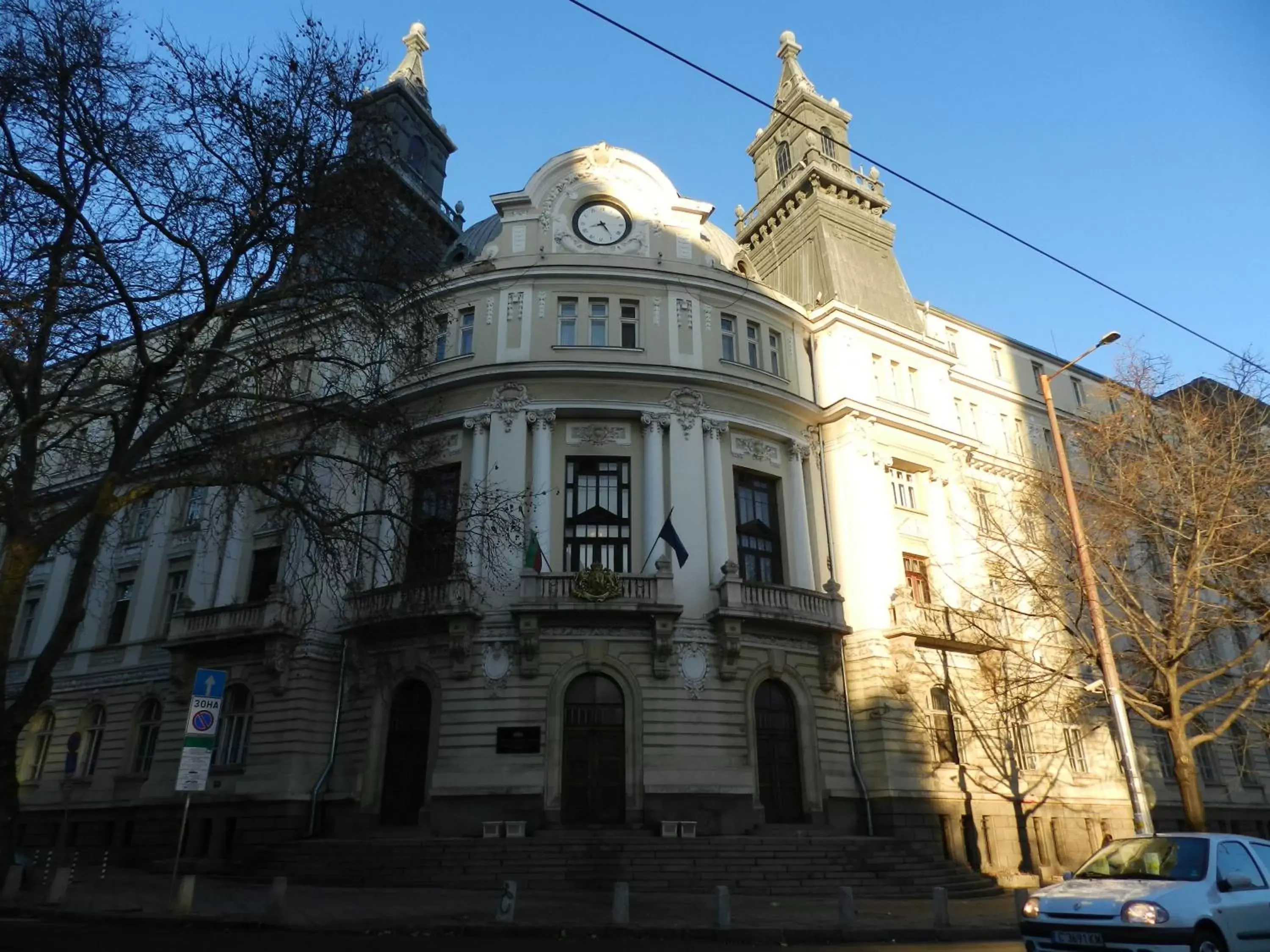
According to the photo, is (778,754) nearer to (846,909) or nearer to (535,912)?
(846,909)

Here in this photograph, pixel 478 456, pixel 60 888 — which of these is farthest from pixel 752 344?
pixel 60 888

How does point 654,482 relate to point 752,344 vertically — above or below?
below

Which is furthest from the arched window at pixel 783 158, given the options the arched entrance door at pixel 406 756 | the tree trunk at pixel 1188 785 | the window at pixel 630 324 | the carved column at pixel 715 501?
the tree trunk at pixel 1188 785

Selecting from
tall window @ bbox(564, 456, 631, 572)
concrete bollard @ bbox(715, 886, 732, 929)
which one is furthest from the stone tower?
concrete bollard @ bbox(715, 886, 732, 929)

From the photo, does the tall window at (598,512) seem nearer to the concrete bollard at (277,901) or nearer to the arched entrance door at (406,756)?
the arched entrance door at (406,756)

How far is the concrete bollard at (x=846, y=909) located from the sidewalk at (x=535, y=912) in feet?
0.55

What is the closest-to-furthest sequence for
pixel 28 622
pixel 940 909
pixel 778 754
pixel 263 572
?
1. pixel 940 909
2. pixel 778 754
3. pixel 263 572
4. pixel 28 622

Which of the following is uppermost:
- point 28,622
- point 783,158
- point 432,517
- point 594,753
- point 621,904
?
point 783,158

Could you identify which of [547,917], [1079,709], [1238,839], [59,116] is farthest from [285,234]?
[1079,709]

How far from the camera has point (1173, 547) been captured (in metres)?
22.1

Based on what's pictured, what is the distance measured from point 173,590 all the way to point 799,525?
80.6 ft

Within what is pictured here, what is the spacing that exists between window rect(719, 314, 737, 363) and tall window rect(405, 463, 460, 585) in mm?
10535

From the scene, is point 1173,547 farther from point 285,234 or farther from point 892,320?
point 285,234

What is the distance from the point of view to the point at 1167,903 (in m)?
8.50
